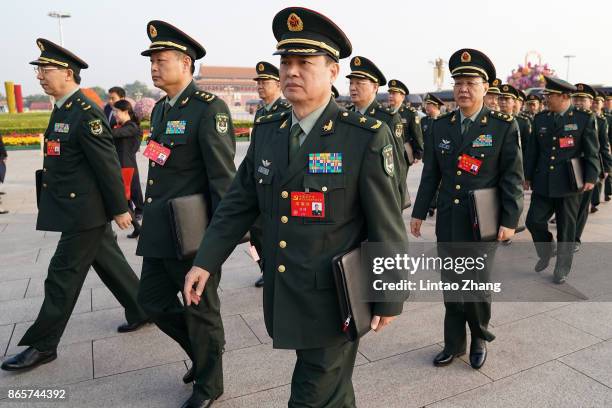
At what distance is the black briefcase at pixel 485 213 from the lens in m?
3.26

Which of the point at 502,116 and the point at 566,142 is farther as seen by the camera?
the point at 566,142

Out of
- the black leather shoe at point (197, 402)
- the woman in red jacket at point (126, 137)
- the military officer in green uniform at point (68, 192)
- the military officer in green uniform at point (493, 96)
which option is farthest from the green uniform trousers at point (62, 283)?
the military officer in green uniform at point (493, 96)

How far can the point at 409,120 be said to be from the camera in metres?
8.47

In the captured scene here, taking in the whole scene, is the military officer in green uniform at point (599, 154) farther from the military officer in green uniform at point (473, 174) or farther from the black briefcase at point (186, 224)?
the black briefcase at point (186, 224)

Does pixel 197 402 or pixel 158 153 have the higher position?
pixel 158 153

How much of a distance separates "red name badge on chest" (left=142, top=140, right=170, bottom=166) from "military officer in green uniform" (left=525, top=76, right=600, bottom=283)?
13.8ft

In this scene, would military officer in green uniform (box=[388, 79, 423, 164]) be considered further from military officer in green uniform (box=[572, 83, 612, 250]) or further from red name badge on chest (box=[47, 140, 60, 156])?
red name badge on chest (box=[47, 140, 60, 156])

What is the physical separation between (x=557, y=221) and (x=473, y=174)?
2633 millimetres

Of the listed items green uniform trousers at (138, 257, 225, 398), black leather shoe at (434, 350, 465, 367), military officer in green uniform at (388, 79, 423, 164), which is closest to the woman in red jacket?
military officer in green uniform at (388, 79, 423, 164)

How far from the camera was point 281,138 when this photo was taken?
2135mm

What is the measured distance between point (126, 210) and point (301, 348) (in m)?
2.17

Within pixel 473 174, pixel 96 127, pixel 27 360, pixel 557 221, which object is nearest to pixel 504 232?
pixel 473 174

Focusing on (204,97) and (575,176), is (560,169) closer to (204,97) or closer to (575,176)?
(575,176)

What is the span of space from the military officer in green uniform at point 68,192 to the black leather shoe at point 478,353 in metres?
2.68
